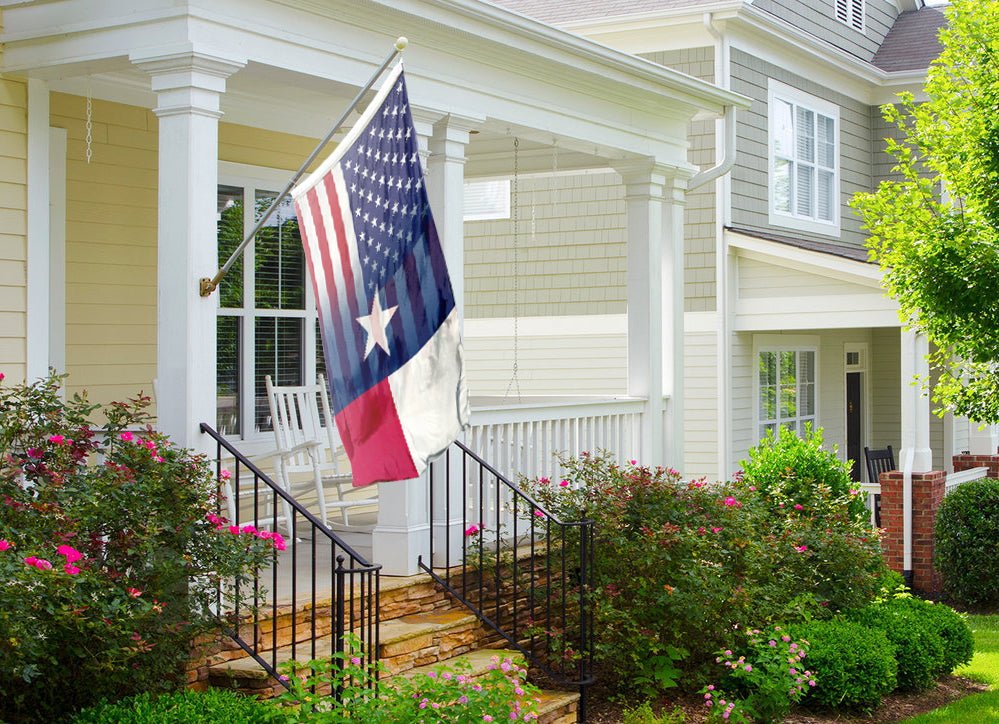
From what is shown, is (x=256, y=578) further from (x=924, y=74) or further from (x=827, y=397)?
(x=924, y=74)

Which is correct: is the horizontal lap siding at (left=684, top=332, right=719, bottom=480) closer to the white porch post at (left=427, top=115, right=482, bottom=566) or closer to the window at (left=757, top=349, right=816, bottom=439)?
the window at (left=757, top=349, right=816, bottom=439)

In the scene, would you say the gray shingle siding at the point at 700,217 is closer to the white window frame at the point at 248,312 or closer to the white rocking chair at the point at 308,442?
the white rocking chair at the point at 308,442

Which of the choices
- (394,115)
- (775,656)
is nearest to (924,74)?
(775,656)

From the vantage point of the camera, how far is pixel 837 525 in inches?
372

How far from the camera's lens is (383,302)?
5.11 m

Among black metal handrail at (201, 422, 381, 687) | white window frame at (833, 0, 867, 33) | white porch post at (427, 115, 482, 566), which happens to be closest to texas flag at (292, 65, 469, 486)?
black metal handrail at (201, 422, 381, 687)

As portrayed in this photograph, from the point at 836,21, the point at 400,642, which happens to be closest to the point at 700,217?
the point at 836,21

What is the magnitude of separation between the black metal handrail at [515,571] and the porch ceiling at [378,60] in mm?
2252

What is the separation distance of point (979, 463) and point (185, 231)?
10.9m

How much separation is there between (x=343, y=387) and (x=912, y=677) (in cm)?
520

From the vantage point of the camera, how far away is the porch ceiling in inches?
251

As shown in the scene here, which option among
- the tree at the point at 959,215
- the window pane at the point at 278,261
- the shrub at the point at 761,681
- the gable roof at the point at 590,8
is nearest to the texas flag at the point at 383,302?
the shrub at the point at 761,681

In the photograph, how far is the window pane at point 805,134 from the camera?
15953 millimetres

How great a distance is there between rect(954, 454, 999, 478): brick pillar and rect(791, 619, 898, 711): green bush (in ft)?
22.6
